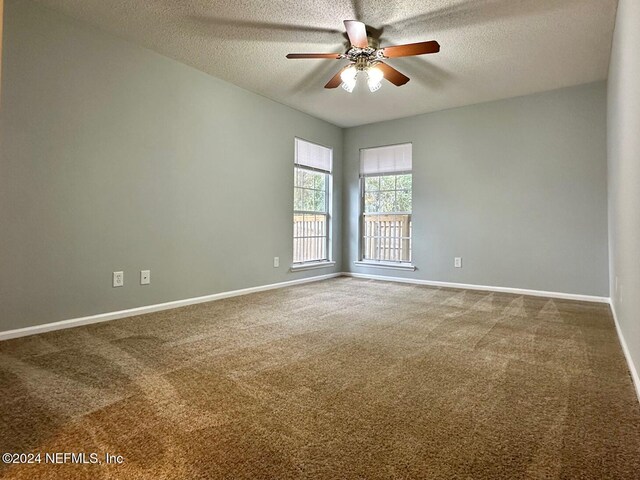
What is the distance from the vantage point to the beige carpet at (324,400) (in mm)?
1249

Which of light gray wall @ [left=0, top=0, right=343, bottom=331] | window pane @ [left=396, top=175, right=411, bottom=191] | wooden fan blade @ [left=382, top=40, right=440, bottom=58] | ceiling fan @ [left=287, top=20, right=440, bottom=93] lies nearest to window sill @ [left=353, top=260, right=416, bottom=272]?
window pane @ [left=396, top=175, right=411, bottom=191]

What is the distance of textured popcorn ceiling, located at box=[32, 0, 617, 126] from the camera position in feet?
8.87

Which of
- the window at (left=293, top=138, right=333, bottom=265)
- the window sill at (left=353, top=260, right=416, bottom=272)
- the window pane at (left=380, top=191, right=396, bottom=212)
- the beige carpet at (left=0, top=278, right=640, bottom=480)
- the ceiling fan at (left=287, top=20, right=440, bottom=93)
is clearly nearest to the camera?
the beige carpet at (left=0, top=278, right=640, bottom=480)

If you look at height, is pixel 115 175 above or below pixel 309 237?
above

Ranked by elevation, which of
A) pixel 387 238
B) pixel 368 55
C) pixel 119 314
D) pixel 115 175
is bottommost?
pixel 119 314

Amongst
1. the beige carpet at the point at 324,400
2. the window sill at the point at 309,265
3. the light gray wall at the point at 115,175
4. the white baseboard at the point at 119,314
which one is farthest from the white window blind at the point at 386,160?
the beige carpet at the point at 324,400

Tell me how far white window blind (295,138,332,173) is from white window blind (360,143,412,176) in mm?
592

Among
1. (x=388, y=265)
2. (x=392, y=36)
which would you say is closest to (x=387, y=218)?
(x=388, y=265)

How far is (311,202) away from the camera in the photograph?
18.2 feet

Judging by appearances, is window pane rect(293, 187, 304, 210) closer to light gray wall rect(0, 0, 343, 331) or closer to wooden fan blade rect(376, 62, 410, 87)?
light gray wall rect(0, 0, 343, 331)

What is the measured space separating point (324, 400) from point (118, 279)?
2.38 meters

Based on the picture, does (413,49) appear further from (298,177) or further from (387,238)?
(387,238)

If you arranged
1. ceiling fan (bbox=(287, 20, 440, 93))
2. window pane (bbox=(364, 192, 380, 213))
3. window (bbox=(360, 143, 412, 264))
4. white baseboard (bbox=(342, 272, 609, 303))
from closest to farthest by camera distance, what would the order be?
ceiling fan (bbox=(287, 20, 440, 93)), white baseboard (bbox=(342, 272, 609, 303)), window (bbox=(360, 143, 412, 264)), window pane (bbox=(364, 192, 380, 213))

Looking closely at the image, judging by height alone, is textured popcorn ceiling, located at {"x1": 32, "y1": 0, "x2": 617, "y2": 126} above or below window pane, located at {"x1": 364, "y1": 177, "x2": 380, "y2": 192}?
above
